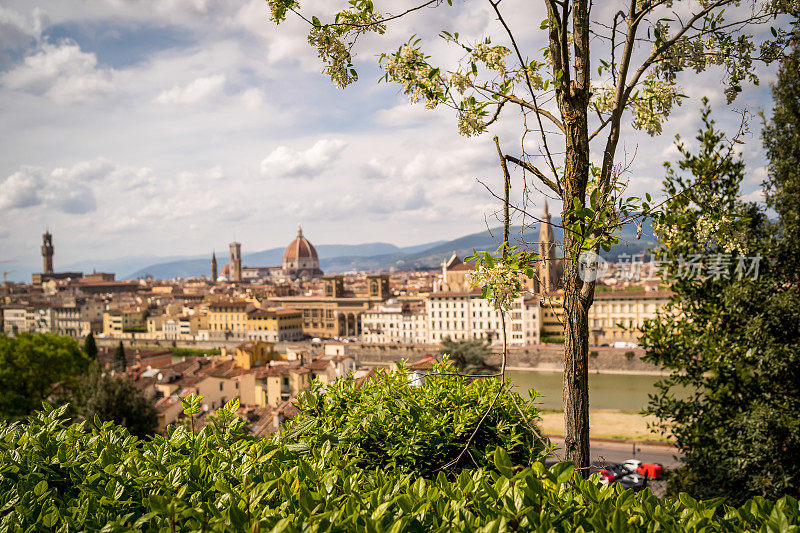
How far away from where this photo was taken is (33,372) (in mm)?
21156

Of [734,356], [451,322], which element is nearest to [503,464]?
[734,356]

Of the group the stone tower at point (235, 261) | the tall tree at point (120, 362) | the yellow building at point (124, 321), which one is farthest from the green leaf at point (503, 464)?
the stone tower at point (235, 261)

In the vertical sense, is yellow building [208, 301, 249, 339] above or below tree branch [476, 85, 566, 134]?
below

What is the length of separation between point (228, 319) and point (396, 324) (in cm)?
2002

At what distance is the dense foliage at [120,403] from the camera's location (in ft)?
52.1

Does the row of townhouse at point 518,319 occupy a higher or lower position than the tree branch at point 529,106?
lower

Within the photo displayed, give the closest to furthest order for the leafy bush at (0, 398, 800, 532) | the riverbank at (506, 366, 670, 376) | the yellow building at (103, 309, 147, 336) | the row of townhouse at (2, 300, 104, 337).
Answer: the leafy bush at (0, 398, 800, 532)
the riverbank at (506, 366, 670, 376)
the yellow building at (103, 309, 147, 336)
the row of townhouse at (2, 300, 104, 337)

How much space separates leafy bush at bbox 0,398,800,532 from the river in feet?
78.7

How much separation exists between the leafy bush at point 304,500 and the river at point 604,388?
2399 cm

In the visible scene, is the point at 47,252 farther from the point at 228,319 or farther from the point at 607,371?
the point at 607,371

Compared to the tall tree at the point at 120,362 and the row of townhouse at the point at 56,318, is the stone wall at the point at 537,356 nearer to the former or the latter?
the tall tree at the point at 120,362

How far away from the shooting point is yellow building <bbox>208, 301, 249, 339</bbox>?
65.4 m

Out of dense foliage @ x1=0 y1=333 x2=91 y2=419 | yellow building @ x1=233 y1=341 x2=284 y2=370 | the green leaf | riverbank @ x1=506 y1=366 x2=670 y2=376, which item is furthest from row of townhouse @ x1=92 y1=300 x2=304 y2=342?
the green leaf

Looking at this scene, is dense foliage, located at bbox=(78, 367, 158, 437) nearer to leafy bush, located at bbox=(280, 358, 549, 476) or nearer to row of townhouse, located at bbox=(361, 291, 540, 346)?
leafy bush, located at bbox=(280, 358, 549, 476)
